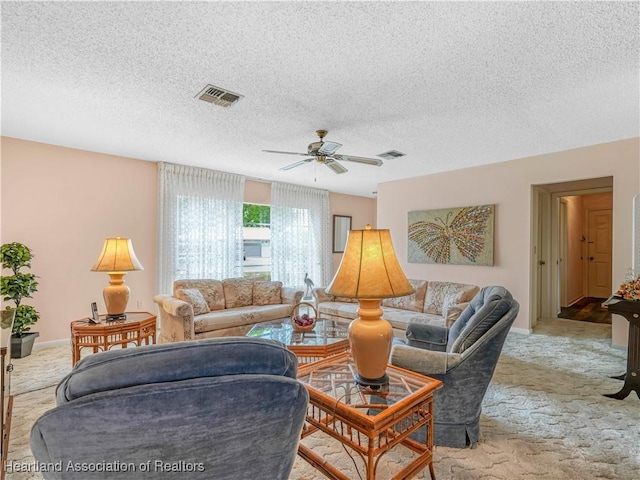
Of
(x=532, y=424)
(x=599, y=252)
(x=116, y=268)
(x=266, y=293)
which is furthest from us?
(x=599, y=252)

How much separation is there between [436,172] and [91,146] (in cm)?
491

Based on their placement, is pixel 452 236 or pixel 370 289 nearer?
pixel 370 289

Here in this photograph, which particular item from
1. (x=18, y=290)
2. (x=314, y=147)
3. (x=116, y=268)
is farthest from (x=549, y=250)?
(x=18, y=290)

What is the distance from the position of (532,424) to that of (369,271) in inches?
69.3

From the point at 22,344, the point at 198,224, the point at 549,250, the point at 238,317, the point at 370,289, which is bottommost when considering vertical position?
the point at 22,344

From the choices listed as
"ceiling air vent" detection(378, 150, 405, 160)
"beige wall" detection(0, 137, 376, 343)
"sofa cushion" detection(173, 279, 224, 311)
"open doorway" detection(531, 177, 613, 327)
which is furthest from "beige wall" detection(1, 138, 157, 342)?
"open doorway" detection(531, 177, 613, 327)

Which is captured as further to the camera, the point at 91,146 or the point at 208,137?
the point at 91,146

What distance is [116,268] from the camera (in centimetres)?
269

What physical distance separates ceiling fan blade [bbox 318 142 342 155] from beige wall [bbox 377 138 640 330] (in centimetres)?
278

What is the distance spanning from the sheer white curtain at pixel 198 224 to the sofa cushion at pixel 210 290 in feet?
2.85

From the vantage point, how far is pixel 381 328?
57.0 inches

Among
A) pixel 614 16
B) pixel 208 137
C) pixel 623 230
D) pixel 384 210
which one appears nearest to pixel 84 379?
pixel 614 16

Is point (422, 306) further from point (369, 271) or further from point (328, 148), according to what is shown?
point (369, 271)

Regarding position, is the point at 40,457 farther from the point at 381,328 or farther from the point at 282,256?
the point at 282,256
